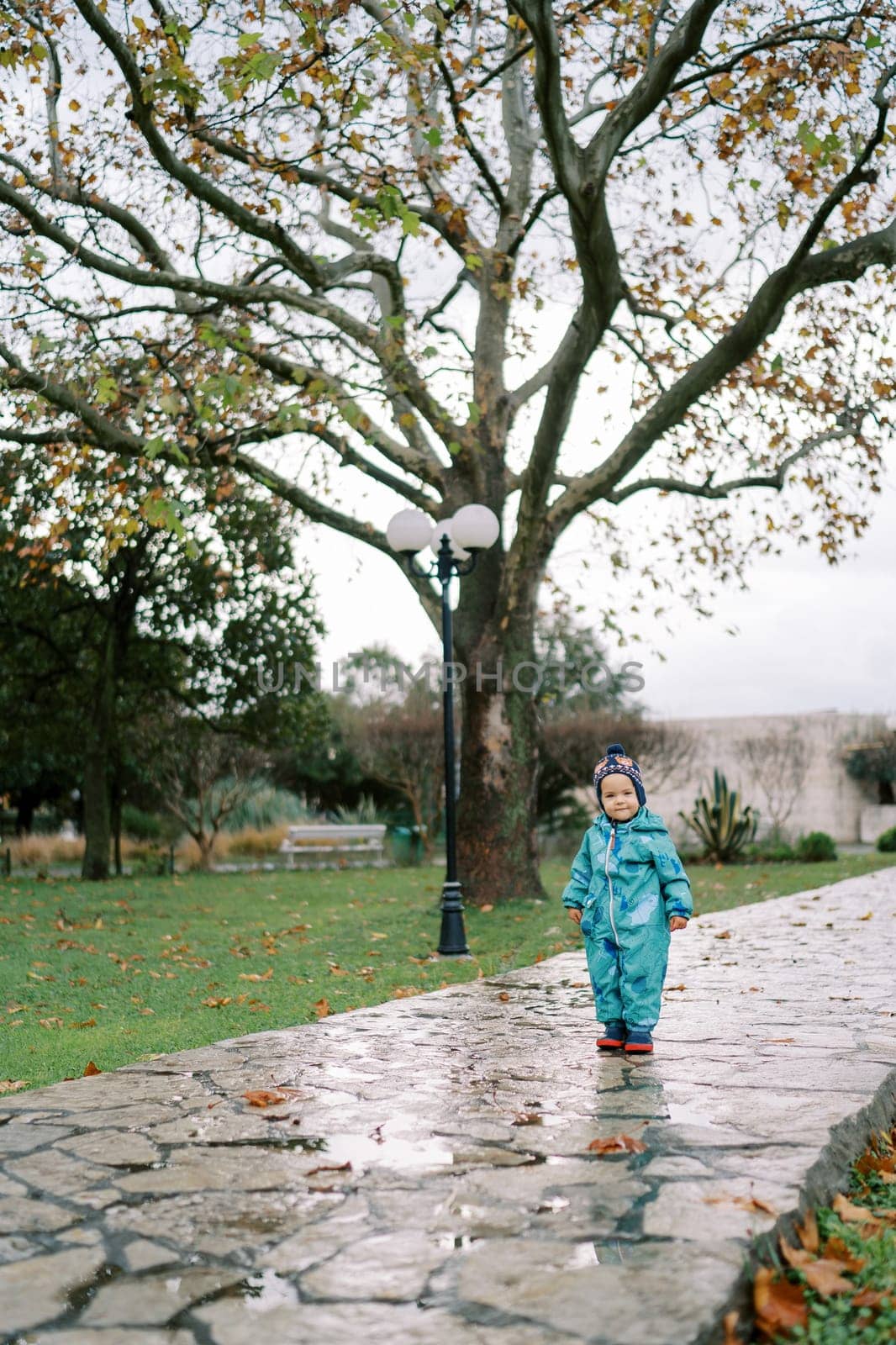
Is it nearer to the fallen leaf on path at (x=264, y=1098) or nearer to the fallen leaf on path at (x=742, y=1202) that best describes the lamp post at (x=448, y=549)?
the fallen leaf on path at (x=264, y=1098)

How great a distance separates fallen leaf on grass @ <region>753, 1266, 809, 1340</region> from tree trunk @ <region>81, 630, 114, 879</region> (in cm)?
1794

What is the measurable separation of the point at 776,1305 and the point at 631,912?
2.50 m

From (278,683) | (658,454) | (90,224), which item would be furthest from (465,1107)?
(278,683)

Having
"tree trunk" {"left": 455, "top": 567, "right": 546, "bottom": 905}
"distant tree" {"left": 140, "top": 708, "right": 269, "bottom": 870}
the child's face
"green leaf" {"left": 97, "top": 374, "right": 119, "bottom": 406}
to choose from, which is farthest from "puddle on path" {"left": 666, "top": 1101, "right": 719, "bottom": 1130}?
"distant tree" {"left": 140, "top": 708, "right": 269, "bottom": 870}

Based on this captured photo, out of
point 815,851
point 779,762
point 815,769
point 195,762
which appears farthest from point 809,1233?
point 815,769

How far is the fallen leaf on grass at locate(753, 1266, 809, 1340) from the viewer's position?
265cm

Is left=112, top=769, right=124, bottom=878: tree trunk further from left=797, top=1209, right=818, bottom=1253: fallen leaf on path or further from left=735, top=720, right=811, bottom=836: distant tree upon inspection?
left=797, top=1209, right=818, bottom=1253: fallen leaf on path

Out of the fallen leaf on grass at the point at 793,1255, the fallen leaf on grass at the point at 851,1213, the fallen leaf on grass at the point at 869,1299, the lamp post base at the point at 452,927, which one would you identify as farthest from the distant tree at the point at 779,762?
the fallen leaf on grass at the point at 869,1299

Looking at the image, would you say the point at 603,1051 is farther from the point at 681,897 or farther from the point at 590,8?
the point at 590,8

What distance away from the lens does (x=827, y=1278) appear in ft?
9.33

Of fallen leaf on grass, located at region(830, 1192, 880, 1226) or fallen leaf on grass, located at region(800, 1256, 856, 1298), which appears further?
fallen leaf on grass, located at region(830, 1192, 880, 1226)

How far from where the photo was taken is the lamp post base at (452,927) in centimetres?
922

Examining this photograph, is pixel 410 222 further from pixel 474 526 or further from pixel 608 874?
pixel 608 874

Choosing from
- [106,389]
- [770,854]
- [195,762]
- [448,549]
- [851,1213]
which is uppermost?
[106,389]
